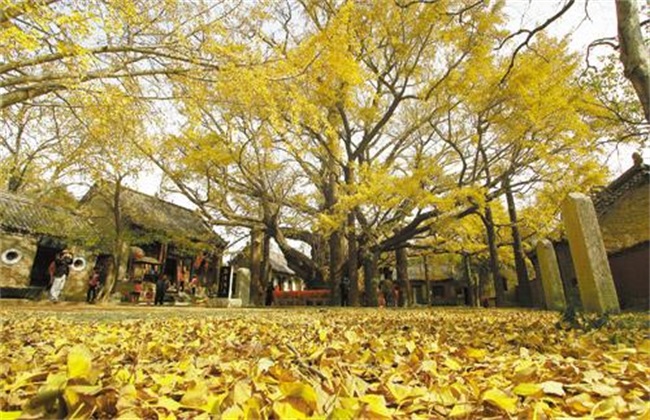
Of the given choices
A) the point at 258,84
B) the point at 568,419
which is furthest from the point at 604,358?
the point at 258,84

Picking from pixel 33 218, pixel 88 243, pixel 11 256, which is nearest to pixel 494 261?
pixel 88 243

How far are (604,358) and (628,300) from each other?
1160cm

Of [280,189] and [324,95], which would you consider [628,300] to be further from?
[280,189]

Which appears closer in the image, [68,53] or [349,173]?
[68,53]

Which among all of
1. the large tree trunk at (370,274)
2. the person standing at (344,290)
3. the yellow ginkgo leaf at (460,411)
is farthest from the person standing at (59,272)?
the yellow ginkgo leaf at (460,411)

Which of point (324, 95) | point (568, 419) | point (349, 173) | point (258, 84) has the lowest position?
point (568, 419)

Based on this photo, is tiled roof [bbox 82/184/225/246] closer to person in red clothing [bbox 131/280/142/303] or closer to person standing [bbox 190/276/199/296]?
person standing [bbox 190/276/199/296]

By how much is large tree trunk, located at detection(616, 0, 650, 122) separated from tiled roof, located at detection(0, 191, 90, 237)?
19.4 meters

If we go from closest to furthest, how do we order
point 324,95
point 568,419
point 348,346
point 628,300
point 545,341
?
point 568,419, point 348,346, point 545,341, point 628,300, point 324,95

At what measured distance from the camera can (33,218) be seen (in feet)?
54.1

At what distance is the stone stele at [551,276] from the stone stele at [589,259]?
3.58 meters

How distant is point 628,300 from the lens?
35.1 ft

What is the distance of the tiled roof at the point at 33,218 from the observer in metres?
15.5

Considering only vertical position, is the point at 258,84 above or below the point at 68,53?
above
